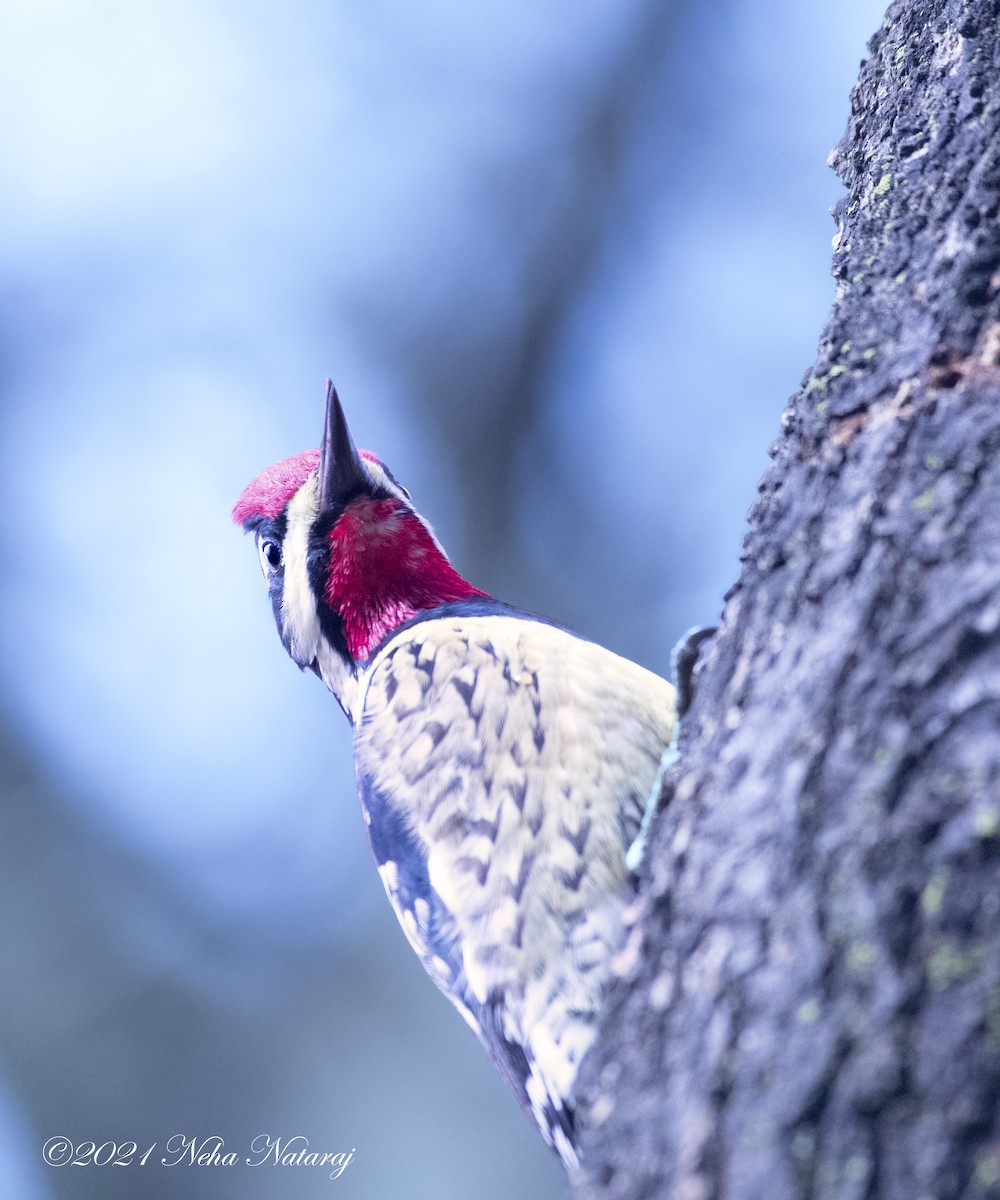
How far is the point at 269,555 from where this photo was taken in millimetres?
2203

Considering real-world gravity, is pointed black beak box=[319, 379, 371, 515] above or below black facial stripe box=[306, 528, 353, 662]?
above

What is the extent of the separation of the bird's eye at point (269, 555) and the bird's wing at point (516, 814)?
533 millimetres

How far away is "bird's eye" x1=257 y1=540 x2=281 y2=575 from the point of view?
2180mm

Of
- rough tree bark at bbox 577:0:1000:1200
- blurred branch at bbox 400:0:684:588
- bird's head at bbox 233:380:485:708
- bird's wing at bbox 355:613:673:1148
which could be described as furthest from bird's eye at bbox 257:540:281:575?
blurred branch at bbox 400:0:684:588

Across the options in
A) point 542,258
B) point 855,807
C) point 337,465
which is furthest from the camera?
point 542,258

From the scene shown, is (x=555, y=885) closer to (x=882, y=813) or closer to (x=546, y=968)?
(x=546, y=968)

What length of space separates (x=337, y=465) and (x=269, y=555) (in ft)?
1.03

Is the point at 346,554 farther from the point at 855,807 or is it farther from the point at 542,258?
Result: the point at 542,258

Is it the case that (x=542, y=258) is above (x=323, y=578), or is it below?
above

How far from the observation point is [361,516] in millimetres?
1986

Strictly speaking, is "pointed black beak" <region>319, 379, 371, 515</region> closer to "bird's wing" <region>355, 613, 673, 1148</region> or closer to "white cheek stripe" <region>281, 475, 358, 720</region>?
"white cheek stripe" <region>281, 475, 358, 720</region>

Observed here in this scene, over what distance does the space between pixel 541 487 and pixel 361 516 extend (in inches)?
98.1

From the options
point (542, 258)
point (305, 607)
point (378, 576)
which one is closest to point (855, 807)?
point (378, 576)

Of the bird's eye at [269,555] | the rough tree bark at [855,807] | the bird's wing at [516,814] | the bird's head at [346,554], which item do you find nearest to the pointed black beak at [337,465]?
the bird's head at [346,554]
